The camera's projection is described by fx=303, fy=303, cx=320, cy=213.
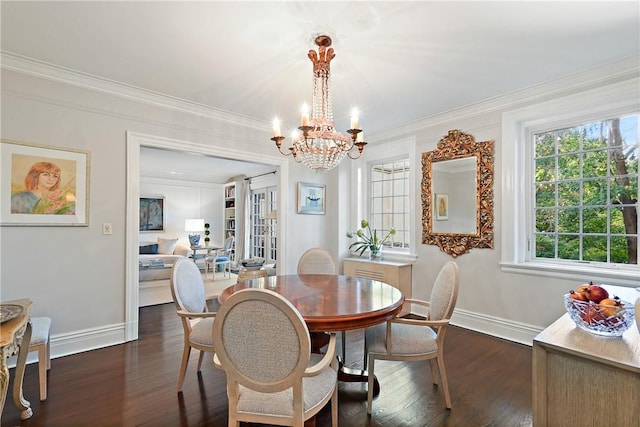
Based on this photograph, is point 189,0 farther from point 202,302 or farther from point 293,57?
point 202,302

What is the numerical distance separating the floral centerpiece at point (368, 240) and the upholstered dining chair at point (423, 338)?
2069 millimetres

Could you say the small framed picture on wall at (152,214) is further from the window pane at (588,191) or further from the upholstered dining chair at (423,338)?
the window pane at (588,191)

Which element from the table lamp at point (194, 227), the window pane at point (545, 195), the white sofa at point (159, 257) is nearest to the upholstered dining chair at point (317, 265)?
the window pane at point (545, 195)

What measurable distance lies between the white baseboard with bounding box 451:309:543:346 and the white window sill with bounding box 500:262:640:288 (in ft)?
1.73

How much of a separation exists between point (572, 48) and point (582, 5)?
560mm

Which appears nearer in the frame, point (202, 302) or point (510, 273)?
point (202, 302)

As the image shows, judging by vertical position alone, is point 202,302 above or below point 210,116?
below

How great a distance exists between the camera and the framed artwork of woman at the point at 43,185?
2.45m

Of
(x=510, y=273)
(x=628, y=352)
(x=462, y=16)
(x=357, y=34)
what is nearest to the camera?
(x=628, y=352)

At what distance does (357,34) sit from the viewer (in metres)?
2.07

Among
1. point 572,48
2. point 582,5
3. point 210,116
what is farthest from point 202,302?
point 572,48

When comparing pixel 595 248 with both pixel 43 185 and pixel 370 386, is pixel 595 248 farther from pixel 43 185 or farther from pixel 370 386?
pixel 43 185

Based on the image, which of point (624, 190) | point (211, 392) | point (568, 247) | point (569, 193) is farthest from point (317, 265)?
point (624, 190)

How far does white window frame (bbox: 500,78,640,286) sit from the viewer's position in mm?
2525
